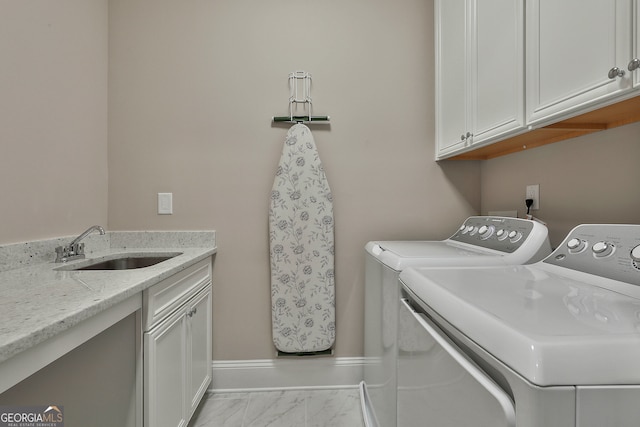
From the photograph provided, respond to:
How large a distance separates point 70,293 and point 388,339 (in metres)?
1.06

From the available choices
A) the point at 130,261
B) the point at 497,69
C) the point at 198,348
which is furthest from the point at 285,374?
the point at 497,69

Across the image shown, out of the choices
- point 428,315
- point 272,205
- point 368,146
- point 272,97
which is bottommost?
point 428,315

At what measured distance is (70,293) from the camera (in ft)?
2.72

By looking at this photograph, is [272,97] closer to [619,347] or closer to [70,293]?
[70,293]

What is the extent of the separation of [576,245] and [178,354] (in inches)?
60.6

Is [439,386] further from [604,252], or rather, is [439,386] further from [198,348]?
[198,348]

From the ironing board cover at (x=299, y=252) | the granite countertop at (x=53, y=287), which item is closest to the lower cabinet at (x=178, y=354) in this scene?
the granite countertop at (x=53, y=287)

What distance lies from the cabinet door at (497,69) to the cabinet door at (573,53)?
1.9 inches

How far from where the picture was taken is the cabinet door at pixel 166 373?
1.06 meters

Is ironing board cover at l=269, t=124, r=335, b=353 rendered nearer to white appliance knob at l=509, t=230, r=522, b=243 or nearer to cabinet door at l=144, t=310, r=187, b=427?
cabinet door at l=144, t=310, r=187, b=427

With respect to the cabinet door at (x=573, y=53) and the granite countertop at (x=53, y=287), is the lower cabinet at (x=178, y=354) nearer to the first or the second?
the granite countertop at (x=53, y=287)

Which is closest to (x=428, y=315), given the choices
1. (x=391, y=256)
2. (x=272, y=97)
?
(x=391, y=256)

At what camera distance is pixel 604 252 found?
33.9 inches

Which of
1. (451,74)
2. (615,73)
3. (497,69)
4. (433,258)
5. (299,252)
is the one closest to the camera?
(615,73)
